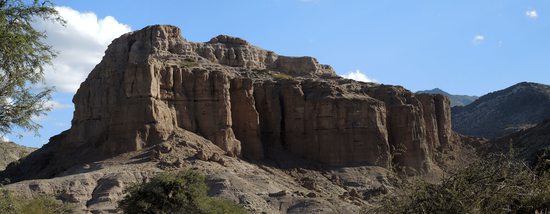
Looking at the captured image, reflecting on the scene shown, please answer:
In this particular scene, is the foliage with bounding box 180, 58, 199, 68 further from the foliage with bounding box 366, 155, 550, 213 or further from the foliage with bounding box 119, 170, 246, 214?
the foliage with bounding box 366, 155, 550, 213

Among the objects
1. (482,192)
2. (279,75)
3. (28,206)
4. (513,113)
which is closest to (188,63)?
(279,75)

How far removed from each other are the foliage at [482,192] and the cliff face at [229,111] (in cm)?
6560

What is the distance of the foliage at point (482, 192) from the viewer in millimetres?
15661

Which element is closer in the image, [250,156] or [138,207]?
[138,207]

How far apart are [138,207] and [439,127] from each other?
85744mm

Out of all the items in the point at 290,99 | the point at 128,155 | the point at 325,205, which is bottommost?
the point at 325,205

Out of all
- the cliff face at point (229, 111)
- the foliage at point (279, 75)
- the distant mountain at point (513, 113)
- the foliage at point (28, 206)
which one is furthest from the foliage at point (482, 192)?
the distant mountain at point (513, 113)

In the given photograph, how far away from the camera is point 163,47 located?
106375 millimetres

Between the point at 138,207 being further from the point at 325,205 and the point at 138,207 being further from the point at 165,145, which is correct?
the point at 165,145

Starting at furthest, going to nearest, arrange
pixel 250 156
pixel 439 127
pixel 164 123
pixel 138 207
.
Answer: pixel 439 127, pixel 250 156, pixel 164 123, pixel 138 207

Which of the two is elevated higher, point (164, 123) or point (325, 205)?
point (164, 123)

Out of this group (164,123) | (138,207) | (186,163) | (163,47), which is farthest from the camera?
(163,47)

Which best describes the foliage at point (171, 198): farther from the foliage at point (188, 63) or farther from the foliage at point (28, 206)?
the foliage at point (188, 63)

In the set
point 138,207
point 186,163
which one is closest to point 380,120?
point 186,163
